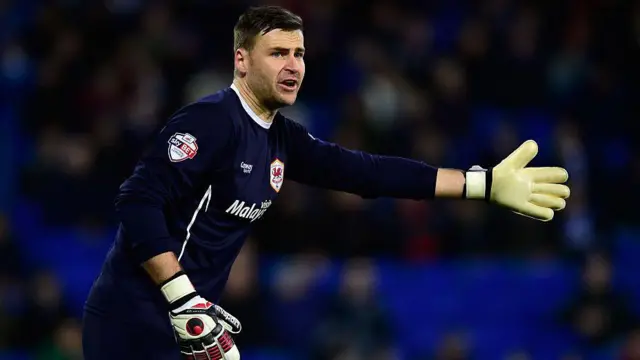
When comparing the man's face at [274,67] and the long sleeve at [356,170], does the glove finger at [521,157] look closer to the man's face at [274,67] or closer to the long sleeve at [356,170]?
the long sleeve at [356,170]

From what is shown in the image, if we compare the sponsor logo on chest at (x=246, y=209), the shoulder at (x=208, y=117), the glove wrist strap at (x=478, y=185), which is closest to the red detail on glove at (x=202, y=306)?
the sponsor logo on chest at (x=246, y=209)

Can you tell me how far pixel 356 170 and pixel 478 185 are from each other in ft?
1.63

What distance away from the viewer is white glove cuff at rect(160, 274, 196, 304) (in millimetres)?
3801

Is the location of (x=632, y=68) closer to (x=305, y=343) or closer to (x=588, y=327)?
(x=588, y=327)

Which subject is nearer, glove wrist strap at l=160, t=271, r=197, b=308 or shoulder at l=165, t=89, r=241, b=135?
glove wrist strap at l=160, t=271, r=197, b=308

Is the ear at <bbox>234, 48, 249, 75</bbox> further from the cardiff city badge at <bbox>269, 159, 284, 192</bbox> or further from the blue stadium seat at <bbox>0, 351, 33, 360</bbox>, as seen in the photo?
the blue stadium seat at <bbox>0, 351, 33, 360</bbox>

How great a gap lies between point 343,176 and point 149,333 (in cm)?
101

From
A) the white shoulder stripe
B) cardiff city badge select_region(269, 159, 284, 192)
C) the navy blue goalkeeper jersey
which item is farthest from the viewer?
cardiff city badge select_region(269, 159, 284, 192)

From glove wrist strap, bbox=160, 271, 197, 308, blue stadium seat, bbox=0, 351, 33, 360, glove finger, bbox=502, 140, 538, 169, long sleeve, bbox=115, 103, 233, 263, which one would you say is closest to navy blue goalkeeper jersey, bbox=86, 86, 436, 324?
long sleeve, bbox=115, 103, 233, 263

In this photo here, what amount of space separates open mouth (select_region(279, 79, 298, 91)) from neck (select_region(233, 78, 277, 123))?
114mm

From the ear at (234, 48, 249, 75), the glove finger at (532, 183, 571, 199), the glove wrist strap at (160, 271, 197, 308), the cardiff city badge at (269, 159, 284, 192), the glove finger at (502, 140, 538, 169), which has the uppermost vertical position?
the ear at (234, 48, 249, 75)

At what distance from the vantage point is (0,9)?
11.8 meters

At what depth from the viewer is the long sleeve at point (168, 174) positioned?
383 cm

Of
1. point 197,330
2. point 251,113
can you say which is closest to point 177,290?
point 197,330
